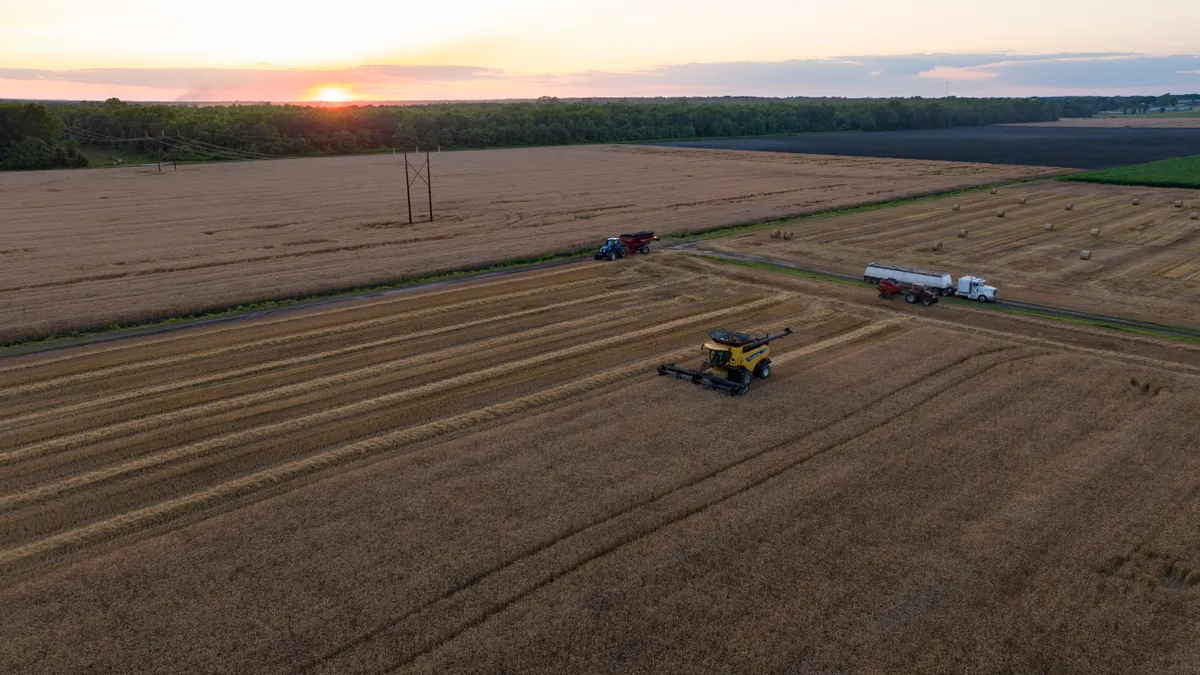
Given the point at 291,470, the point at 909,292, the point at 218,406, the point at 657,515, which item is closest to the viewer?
the point at 657,515

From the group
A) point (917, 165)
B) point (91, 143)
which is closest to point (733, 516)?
point (917, 165)

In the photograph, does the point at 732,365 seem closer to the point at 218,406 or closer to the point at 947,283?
the point at 218,406

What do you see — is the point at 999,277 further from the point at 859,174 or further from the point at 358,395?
the point at 859,174

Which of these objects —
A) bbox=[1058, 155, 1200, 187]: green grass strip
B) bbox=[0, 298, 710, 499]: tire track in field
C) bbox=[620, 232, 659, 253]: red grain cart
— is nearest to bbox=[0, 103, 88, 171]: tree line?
bbox=[620, 232, 659, 253]: red grain cart

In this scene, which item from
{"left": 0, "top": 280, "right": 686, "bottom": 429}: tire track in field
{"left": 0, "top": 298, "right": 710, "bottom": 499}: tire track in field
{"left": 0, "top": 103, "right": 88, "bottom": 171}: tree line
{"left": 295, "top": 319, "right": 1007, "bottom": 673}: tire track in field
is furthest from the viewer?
{"left": 0, "top": 103, "right": 88, "bottom": 171}: tree line

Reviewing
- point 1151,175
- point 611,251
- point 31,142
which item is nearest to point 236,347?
point 611,251

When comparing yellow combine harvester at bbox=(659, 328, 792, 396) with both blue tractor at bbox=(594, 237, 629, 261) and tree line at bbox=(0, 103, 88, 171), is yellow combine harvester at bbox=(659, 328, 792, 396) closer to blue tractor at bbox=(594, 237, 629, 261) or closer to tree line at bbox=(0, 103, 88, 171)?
blue tractor at bbox=(594, 237, 629, 261)
